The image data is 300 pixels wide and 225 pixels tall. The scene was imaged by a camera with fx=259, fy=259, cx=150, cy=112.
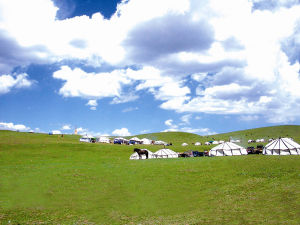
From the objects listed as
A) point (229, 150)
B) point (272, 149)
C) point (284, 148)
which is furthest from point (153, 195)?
point (229, 150)

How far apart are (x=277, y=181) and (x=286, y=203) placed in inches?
340

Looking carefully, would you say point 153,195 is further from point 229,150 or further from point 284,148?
point 229,150

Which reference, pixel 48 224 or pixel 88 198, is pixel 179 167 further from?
pixel 48 224

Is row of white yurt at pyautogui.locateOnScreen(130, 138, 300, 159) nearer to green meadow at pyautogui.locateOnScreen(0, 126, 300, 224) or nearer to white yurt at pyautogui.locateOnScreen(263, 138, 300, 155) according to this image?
white yurt at pyautogui.locateOnScreen(263, 138, 300, 155)

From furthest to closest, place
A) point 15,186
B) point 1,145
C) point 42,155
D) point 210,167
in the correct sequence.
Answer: point 1,145 < point 42,155 < point 210,167 < point 15,186

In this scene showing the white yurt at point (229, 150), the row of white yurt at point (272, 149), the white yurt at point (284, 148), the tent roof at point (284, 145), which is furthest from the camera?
the white yurt at point (229, 150)

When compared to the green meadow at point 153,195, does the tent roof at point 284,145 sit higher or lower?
higher

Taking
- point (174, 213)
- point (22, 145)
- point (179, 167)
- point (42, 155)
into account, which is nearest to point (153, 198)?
point (174, 213)

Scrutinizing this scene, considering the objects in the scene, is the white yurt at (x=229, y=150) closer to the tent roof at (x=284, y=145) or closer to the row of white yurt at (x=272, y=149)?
the row of white yurt at (x=272, y=149)

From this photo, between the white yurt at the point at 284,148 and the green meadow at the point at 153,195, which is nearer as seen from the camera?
the green meadow at the point at 153,195

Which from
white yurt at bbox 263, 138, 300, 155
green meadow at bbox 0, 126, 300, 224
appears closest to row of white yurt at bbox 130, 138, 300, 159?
white yurt at bbox 263, 138, 300, 155

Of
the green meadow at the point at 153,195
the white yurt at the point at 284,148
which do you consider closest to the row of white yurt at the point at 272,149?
the white yurt at the point at 284,148

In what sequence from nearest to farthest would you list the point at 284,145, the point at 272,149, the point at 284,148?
the point at 284,148, the point at 284,145, the point at 272,149

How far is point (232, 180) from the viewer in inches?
1207
